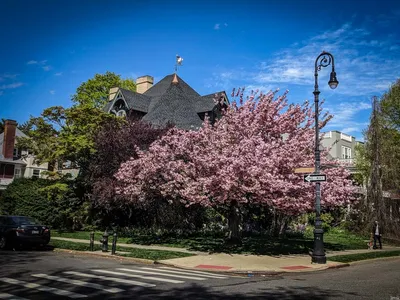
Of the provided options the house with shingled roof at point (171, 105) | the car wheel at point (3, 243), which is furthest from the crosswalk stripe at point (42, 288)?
the house with shingled roof at point (171, 105)

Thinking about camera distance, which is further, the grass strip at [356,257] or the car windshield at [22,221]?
the car windshield at [22,221]

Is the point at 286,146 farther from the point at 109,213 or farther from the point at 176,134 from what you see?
the point at 109,213

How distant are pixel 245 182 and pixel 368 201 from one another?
60.9ft

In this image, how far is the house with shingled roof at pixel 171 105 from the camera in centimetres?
3469

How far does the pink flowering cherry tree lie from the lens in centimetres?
1636

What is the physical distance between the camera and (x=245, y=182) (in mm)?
16578

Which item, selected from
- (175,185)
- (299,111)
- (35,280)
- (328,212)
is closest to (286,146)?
(299,111)

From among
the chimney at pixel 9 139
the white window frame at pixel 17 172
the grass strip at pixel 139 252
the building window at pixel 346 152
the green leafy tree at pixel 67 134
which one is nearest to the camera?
the grass strip at pixel 139 252

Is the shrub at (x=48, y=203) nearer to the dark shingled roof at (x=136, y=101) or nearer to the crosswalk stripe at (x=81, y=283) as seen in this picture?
the dark shingled roof at (x=136, y=101)

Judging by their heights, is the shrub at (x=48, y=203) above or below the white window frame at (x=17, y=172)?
below

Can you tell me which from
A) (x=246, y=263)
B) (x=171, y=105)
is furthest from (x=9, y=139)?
(x=246, y=263)

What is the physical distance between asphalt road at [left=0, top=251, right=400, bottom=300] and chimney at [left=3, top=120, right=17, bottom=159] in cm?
4146

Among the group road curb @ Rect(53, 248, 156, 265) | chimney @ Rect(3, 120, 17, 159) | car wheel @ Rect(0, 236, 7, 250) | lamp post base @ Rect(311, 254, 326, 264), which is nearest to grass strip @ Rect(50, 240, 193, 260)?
road curb @ Rect(53, 248, 156, 265)

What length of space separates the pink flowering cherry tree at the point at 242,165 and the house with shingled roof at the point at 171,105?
13.3 meters
